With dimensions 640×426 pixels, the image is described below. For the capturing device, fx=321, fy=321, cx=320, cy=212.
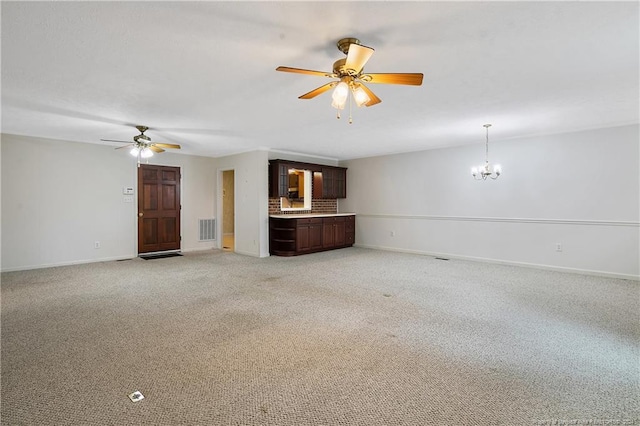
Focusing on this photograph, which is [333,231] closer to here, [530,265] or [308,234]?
[308,234]

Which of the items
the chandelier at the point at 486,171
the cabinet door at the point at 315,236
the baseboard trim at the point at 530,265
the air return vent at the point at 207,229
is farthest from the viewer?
the air return vent at the point at 207,229

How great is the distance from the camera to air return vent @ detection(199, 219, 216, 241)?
319 inches

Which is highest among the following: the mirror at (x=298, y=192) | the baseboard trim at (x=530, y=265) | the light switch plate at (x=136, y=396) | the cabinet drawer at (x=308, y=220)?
the mirror at (x=298, y=192)

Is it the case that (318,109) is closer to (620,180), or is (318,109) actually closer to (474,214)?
(474,214)

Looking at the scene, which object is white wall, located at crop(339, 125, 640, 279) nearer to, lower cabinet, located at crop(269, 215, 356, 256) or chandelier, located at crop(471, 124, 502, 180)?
chandelier, located at crop(471, 124, 502, 180)

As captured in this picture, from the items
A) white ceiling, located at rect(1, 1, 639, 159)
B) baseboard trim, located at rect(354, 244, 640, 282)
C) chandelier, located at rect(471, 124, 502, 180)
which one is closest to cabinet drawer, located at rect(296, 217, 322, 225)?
baseboard trim, located at rect(354, 244, 640, 282)

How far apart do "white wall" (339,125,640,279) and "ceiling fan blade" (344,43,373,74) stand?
504 cm

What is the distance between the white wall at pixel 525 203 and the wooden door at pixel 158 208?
15.9 ft

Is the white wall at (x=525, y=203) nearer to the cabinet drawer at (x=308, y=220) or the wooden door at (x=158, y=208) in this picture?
the cabinet drawer at (x=308, y=220)

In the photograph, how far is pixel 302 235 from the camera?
7.13 metres

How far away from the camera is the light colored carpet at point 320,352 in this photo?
1909 mm

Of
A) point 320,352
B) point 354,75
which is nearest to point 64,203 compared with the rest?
point 320,352

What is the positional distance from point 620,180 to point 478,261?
2.58 meters

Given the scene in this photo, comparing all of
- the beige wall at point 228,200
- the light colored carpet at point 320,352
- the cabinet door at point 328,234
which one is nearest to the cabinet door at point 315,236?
the cabinet door at point 328,234
